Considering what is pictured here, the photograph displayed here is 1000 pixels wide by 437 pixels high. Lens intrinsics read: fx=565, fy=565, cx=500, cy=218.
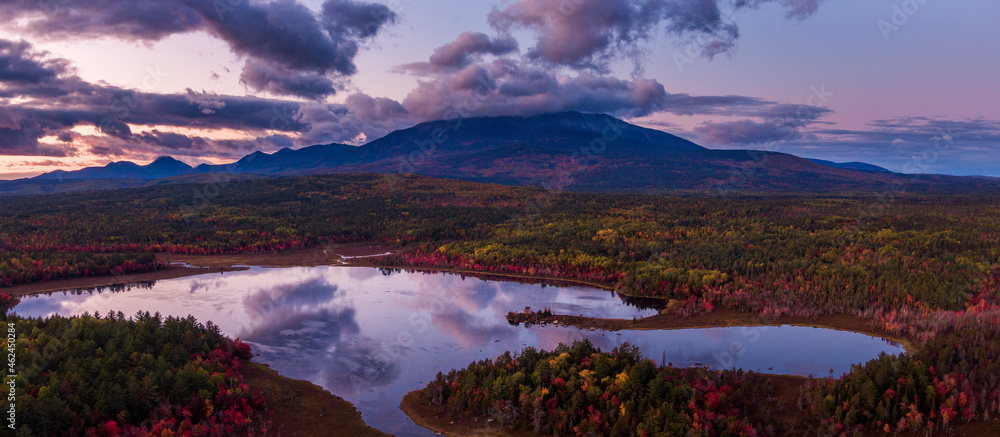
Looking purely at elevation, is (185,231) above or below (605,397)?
above

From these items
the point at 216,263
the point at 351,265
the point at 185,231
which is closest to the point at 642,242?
the point at 351,265

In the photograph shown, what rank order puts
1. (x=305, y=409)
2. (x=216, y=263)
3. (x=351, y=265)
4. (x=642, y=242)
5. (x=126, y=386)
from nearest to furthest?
(x=126, y=386) → (x=305, y=409) → (x=642, y=242) → (x=351, y=265) → (x=216, y=263)

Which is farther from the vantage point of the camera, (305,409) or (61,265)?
(61,265)

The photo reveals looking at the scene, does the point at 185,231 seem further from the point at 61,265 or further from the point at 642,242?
the point at 642,242

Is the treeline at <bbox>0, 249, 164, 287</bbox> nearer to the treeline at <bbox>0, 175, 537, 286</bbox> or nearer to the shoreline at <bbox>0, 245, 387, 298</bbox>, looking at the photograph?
the treeline at <bbox>0, 175, 537, 286</bbox>

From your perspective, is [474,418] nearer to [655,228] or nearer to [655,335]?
[655,335]

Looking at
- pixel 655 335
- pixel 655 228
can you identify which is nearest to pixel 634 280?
pixel 655 335

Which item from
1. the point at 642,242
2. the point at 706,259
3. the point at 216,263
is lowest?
the point at 216,263

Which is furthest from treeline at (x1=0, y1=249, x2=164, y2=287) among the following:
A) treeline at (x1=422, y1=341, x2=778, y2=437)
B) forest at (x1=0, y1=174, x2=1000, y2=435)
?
treeline at (x1=422, y1=341, x2=778, y2=437)
